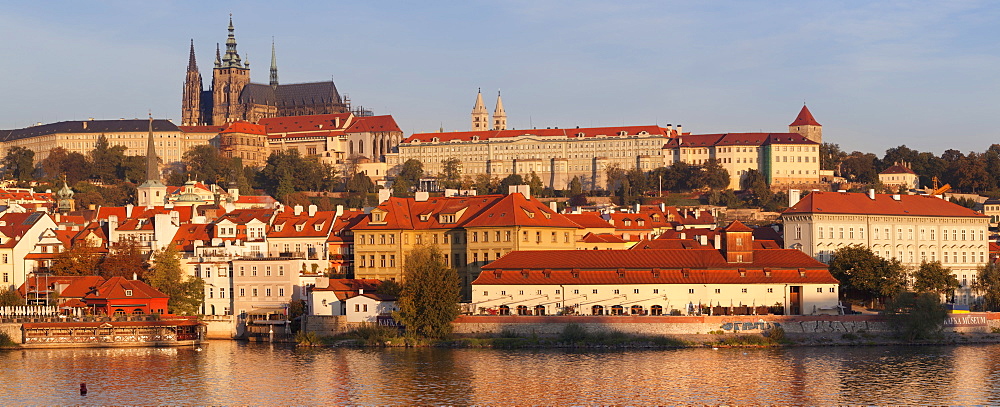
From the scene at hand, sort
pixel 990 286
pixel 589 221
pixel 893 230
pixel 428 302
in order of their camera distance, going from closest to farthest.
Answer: pixel 428 302
pixel 990 286
pixel 893 230
pixel 589 221

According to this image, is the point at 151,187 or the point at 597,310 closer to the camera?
the point at 597,310

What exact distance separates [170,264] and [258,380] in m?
23.3

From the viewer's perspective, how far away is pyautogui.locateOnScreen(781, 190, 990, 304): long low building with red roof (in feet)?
292

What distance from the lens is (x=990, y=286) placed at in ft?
256

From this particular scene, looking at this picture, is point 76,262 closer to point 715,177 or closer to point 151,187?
point 151,187

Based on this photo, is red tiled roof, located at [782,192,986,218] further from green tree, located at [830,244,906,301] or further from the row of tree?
the row of tree

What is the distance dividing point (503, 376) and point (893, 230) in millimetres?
42398

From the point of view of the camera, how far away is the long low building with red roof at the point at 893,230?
292 ft

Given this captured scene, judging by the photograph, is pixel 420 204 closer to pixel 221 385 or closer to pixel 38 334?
pixel 38 334

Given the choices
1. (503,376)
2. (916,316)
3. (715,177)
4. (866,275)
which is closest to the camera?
(503,376)

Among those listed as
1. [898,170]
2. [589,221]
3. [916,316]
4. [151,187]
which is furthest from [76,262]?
[898,170]

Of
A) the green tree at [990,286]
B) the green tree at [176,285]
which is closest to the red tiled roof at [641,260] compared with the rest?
the green tree at [990,286]

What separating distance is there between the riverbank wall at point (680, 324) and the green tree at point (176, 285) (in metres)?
15.3

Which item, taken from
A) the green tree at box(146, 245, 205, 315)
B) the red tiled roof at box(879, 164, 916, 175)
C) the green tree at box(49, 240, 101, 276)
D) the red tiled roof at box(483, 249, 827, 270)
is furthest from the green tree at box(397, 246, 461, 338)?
the red tiled roof at box(879, 164, 916, 175)
